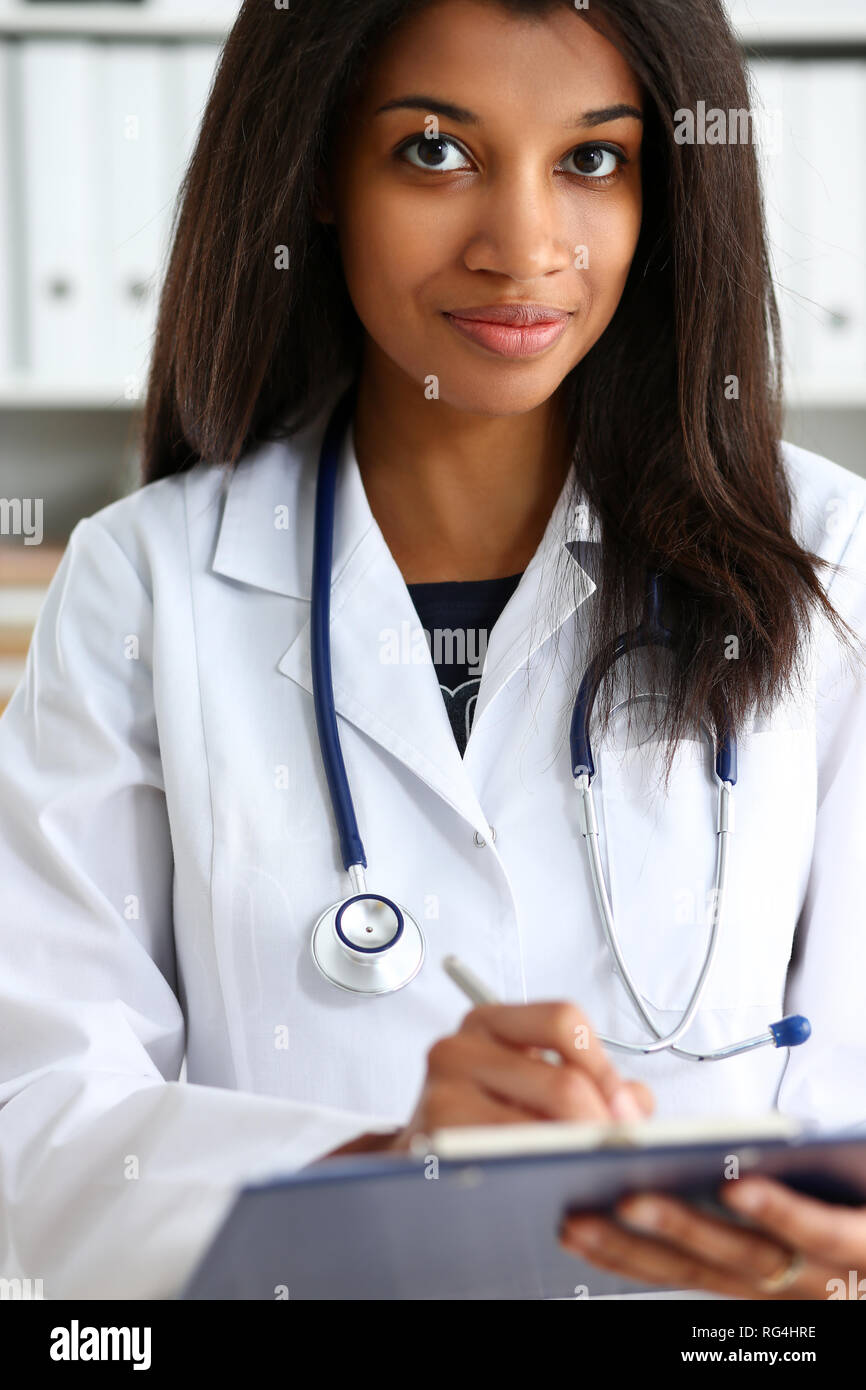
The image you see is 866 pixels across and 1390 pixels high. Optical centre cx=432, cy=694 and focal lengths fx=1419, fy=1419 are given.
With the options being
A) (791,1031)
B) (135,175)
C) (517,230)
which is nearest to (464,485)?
(517,230)

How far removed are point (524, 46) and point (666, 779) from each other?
0.46m

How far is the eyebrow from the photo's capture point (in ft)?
2.78

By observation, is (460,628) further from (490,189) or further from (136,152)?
(136,152)

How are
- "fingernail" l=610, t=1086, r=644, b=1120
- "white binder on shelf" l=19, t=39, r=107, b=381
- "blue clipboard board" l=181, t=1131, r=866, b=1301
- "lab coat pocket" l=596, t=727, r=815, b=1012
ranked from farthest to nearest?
"white binder on shelf" l=19, t=39, r=107, b=381, "lab coat pocket" l=596, t=727, r=815, b=1012, "fingernail" l=610, t=1086, r=644, b=1120, "blue clipboard board" l=181, t=1131, r=866, b=1301

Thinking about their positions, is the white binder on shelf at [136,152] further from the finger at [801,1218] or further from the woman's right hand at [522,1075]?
the finger at [801,1218]

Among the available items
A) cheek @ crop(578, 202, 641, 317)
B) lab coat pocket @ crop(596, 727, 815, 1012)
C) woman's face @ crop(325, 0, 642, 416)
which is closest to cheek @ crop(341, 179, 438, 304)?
woman's face @ crop(325, 0, 642, 416)

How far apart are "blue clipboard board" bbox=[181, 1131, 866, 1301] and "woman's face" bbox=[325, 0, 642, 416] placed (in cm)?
53

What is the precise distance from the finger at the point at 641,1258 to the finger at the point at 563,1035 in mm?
64

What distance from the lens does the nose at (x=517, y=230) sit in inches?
33.3

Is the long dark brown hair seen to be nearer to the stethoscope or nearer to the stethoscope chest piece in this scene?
the stethoscope

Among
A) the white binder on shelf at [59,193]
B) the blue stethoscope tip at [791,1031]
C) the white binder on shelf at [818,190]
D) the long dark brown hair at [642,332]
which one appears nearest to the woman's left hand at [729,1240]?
the blue stethoscope tip at [791,1031]

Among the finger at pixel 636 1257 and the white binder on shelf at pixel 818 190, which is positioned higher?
the white binder on shelf at pixel 818 190

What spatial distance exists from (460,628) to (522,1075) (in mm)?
424

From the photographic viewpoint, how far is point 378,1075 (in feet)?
2.89
